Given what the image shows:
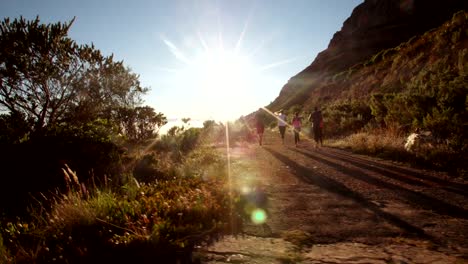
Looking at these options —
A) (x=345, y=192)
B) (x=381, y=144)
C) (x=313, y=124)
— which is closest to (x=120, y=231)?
(x=345, y=192)

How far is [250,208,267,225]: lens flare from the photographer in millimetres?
4535

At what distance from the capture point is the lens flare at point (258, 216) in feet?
14.9

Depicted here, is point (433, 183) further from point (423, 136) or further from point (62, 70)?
point (62, 70)

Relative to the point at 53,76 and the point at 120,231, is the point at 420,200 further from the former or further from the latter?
the point at 53,76

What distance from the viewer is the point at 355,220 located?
4344 millimetres

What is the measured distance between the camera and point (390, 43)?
191 ft

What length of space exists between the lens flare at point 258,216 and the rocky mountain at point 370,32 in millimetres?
45743

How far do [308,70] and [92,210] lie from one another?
7956cm

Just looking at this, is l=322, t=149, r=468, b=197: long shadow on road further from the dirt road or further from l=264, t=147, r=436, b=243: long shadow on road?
l=264, t=147, r=436, b=243: long shadow on road

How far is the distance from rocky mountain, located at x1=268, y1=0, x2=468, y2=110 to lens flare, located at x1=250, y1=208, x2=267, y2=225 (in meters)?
45.7

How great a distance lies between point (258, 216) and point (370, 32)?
72.5 m

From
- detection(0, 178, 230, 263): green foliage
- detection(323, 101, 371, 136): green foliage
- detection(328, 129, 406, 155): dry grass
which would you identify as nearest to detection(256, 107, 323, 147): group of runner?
detection(323, 101, 371, 136): green foliage

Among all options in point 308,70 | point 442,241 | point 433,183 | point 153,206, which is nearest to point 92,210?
point 153,206

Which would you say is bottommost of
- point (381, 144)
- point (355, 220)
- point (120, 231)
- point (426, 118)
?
point (355, 220)
